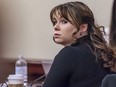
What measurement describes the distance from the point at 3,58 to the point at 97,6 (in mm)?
1217

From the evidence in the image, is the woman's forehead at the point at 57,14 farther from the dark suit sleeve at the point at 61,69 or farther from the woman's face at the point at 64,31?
the dark suit sleeve at the point at 61,69

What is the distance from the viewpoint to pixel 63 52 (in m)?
1.85

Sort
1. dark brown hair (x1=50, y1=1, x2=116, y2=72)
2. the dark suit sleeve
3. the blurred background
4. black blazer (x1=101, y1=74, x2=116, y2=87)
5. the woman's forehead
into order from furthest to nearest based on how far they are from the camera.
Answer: the blurred background < the woman's forehead < dark brown hair (x1=50, y1=1, x2=116, y2=72) < the dark suit sleeve < black blazer (x1=101, y1=74, x2=116, y2=87)

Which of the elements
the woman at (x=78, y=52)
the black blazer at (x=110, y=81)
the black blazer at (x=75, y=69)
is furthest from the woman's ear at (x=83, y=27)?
the black blazer at (x=110, y=81)

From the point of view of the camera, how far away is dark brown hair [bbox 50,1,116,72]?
1.96m

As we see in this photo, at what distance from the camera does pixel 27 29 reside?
3.78 meters

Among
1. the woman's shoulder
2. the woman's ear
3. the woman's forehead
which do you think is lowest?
the woman's shoulder

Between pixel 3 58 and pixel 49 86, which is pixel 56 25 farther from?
pixel 3 58

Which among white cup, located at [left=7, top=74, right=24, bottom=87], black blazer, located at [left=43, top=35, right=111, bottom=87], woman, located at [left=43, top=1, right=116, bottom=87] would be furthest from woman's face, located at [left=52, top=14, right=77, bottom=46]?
white cup, located at [left=7, top=74, right=24, bottom=87]

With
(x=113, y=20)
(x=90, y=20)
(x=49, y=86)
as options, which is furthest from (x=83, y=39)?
(x=113, y=20)

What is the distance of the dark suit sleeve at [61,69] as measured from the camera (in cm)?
183

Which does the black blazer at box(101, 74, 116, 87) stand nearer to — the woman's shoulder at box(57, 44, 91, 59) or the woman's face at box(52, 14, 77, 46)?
the woman's shoulder at box(57, 44, 91, 59)

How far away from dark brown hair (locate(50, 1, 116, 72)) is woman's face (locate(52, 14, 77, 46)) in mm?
30

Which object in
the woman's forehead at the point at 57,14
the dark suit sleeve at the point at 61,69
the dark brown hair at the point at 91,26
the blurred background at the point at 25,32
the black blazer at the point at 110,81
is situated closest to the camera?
the black blazer at the point at 110,81
